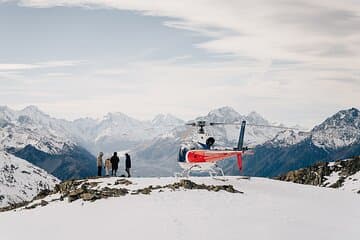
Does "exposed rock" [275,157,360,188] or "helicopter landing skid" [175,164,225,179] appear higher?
"helicopter landing skid" [175,164,225,179]

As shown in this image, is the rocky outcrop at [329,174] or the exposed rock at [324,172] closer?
the rocky outcrop at [329,174]

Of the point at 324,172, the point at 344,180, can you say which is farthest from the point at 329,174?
the point at 344,180

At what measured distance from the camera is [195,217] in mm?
32344

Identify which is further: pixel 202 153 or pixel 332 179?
pixel 332 179

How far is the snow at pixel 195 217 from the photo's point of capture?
29984mm

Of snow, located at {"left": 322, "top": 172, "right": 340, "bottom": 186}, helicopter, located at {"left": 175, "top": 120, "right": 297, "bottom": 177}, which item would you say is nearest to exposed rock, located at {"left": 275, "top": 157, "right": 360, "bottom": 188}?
snow, located at {"left": 322, "top": 172, "right": 340, "bottom": 186}

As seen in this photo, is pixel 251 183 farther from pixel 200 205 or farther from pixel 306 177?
pixel 306 177

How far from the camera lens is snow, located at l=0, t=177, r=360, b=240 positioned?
98.4 ft

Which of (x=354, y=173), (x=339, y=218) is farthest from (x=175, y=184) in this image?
(x=354, y=173)

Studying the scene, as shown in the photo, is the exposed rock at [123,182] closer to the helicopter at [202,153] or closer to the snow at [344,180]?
the helicopter at [202,153]

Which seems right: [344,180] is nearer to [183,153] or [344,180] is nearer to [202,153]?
[183,153]

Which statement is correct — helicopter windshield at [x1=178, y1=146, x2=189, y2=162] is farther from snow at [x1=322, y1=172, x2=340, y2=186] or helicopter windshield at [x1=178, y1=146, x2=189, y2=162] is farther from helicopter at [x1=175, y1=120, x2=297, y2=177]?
snow at [x1=322, y1=172, x2=340, y2=186]

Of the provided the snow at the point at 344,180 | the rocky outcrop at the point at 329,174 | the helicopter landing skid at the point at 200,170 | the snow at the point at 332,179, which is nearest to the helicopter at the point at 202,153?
the helicopter landing skid at the point at 200,170

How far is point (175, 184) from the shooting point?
42.6 meters
